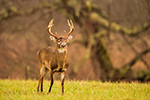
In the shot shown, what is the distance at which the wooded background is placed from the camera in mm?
13516

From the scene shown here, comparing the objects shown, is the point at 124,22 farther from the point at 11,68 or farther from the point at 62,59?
the point at 62,59

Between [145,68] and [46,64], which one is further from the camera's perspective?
[145,68]

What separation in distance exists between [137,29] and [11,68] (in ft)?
22.6

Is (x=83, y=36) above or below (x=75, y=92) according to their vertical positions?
above

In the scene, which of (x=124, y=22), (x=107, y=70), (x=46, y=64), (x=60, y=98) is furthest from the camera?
(x=124, y=22)

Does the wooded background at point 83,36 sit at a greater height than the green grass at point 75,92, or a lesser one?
greater

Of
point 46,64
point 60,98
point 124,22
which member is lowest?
point 60,98

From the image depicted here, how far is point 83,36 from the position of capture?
556 inches

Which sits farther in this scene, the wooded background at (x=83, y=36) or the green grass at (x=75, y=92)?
the wooded background at (x=83, y=36)

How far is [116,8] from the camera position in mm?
14617

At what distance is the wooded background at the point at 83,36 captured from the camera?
13.5 metres

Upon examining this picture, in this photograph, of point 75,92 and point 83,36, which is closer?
point 75,92

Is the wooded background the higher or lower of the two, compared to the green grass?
higher

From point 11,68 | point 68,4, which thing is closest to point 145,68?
point 68,4
